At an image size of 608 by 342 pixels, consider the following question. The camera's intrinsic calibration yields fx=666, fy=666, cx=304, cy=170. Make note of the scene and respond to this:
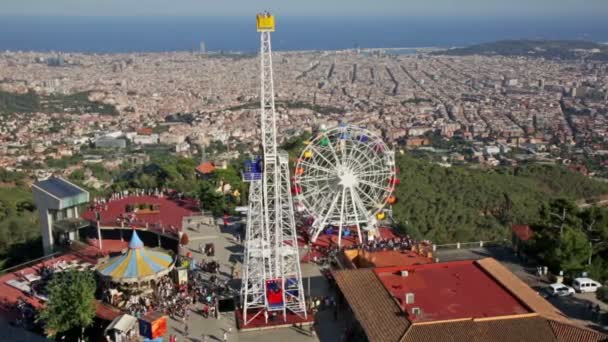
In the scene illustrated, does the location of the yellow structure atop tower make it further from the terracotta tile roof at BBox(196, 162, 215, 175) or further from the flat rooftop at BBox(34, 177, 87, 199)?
the terracotta tile roof at BBox(196, 162, 215, 175)

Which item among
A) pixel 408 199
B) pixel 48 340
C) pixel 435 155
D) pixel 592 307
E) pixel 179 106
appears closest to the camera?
pixel 48 340

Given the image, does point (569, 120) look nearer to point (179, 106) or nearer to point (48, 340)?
point (179, 106)

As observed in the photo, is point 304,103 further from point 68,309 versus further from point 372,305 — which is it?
point 372,305

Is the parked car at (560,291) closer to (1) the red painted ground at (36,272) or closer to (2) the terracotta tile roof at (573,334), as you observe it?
(2) the terracotta tile roof at (573,334)

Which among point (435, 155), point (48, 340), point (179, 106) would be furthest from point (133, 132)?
point (48, 340)

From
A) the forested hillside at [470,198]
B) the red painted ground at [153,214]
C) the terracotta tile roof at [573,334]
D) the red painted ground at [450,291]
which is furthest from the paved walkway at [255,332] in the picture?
the forested hillside at [470,198]

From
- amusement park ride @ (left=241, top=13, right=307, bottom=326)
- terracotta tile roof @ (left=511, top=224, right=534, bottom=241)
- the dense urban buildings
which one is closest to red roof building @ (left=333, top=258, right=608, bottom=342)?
amusement park ride @ (left=241, top=13, right=307, bottom=326)
